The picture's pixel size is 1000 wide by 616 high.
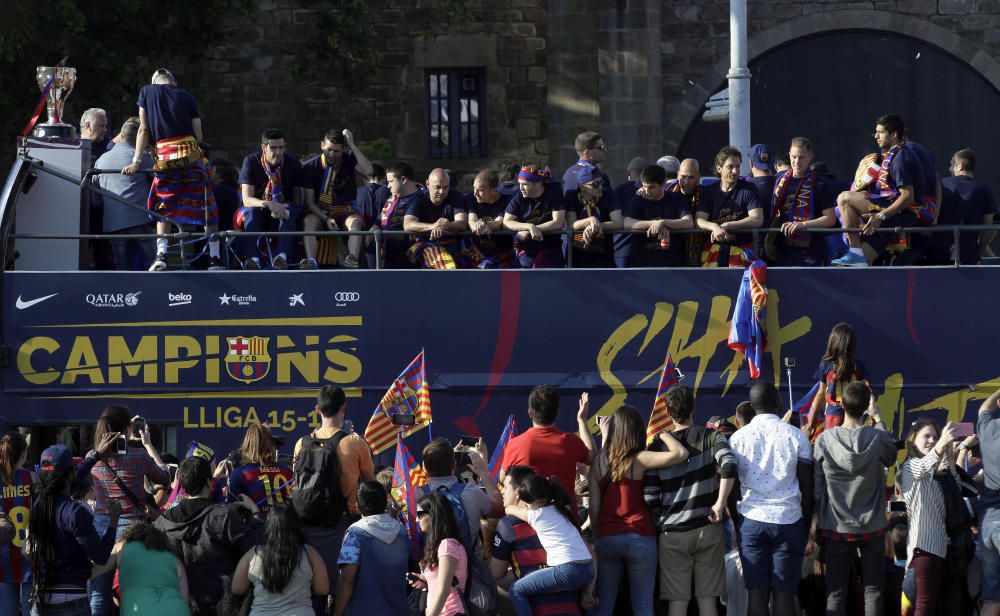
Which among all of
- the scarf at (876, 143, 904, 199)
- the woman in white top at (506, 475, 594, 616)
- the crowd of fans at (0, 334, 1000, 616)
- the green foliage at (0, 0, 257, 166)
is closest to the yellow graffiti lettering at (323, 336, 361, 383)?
the crowd of fans at (0, 334, 1000, 616)

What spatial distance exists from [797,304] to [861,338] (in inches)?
24.2

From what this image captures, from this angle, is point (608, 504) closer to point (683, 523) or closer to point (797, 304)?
point (683, 523)

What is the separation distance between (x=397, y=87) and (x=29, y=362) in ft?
45.4

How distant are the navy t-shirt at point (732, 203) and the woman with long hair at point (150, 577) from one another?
585cm

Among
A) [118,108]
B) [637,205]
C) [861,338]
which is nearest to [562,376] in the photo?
[637,205]

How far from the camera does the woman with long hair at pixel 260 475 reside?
10938mm

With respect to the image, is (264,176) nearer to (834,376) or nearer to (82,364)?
(82,364)

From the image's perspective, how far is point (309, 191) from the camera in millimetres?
14102

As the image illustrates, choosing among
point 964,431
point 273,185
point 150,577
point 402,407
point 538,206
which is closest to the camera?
point 150,577

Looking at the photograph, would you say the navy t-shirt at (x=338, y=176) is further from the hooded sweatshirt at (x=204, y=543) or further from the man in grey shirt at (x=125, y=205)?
the hooded sweatshirt at (x=204, y=543)

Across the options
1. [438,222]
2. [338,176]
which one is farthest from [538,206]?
[338,176]

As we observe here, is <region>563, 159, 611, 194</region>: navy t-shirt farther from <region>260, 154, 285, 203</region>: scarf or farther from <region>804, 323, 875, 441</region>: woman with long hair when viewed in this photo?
<region>260, 154, 285, 203</region>: scarf

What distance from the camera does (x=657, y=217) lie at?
13656mm

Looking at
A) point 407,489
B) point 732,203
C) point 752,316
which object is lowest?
point 407,489
